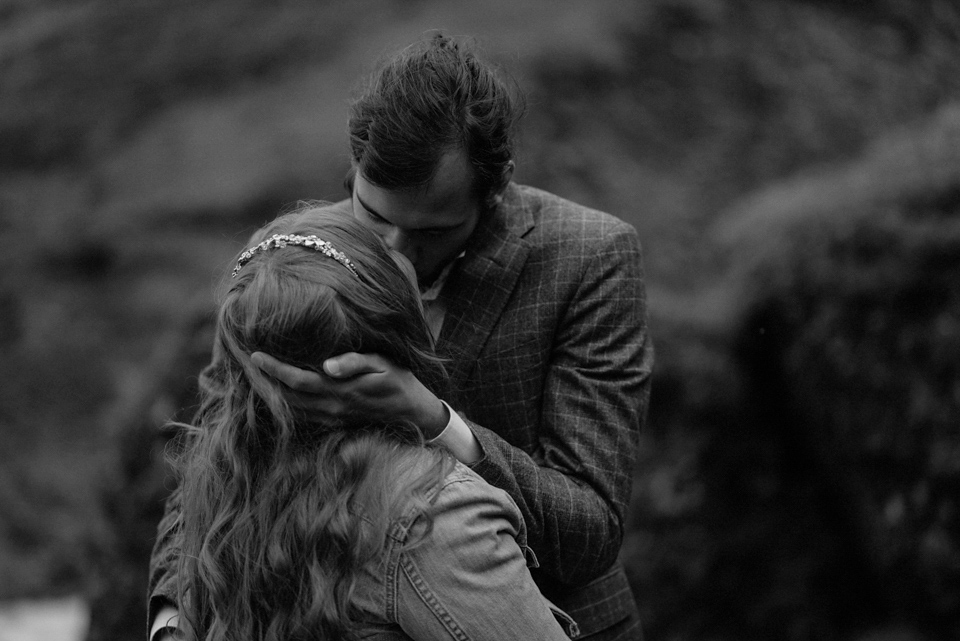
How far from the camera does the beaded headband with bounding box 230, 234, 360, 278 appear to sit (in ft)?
5.21

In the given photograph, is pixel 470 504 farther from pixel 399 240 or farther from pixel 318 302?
pixel 399 240

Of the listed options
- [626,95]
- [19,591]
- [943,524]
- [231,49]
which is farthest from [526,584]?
[231,49]

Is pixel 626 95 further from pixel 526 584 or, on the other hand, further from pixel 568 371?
pixel 526 584

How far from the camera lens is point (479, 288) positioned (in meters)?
2.02

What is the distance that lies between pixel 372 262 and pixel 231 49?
508 cm

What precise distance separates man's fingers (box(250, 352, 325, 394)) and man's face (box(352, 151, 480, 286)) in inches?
16.1

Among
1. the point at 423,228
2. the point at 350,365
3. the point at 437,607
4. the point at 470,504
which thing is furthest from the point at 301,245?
the point at 437,607

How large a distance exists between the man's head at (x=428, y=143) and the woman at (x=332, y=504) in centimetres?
23

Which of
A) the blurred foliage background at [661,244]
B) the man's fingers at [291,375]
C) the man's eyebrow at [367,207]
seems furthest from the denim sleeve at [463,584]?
the blurred foliage background at [661,244]

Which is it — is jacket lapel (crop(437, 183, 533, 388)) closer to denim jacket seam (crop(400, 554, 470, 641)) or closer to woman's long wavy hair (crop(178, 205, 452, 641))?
woman's long wavy hair (crop(178, 205, 452, 641))

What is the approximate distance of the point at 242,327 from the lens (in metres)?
1.57

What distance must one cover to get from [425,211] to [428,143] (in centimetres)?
13

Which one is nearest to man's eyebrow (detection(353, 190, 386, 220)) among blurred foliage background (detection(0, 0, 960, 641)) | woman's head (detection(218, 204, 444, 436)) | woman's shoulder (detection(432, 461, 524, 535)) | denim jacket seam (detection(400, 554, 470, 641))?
woman's head (detection(218, 204, 444, 436))

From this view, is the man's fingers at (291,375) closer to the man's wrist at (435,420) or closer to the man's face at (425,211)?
the man's wrist at (435,420)
